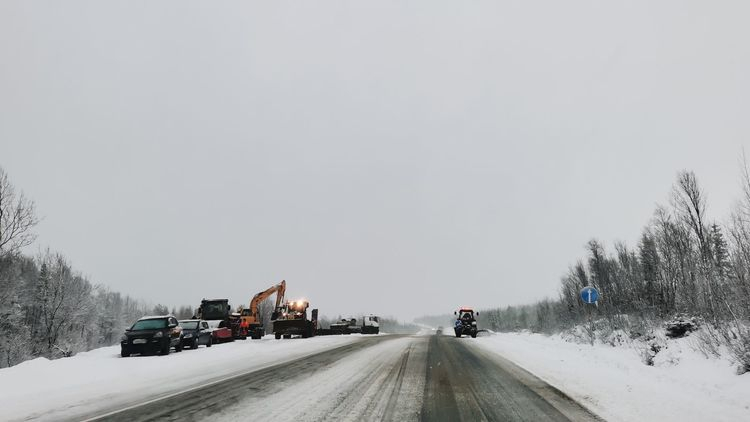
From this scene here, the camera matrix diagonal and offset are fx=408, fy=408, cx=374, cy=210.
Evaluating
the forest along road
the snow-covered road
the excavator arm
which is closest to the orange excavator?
the excavator arm

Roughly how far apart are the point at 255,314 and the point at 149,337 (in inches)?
729

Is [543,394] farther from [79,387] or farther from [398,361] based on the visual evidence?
[79,387]

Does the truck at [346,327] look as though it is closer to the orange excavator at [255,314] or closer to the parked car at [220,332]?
the orange excavator at [255,314]

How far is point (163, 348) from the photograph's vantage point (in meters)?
18.7

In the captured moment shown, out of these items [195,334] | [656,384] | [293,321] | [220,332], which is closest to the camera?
[656,384]

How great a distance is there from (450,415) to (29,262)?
78.0m

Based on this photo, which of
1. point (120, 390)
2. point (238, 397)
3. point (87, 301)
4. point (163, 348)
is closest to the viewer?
point (238, 397)

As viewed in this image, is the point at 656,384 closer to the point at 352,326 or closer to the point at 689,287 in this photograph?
the point at 689,287

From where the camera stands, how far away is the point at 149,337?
18.6 m

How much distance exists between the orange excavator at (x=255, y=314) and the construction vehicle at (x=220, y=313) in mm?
1432

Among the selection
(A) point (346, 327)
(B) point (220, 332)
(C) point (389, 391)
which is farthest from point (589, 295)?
(A) point (346, 327)

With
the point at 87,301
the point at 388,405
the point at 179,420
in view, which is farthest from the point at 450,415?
the point at 87,301

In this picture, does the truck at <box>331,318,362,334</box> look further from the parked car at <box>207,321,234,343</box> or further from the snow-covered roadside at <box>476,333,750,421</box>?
the snow-covered roadside at <box>476,333,750,421</box>

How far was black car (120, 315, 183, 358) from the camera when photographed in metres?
18.3
